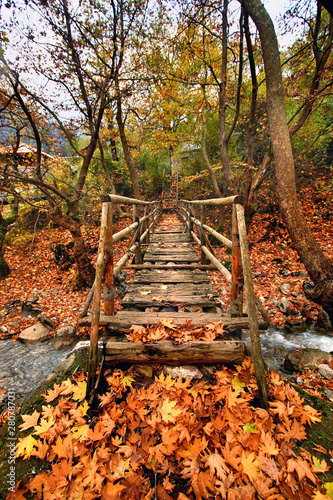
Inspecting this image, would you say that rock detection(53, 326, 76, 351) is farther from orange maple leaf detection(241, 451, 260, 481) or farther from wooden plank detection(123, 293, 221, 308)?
orange maple leaf detection(241, 451, 260, 481)

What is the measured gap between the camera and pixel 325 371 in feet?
10.3

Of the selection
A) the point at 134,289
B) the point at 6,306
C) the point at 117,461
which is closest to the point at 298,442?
the point at 117,461

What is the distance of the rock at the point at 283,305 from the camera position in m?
5.29

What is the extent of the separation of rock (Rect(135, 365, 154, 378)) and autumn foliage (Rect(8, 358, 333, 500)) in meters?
0.11

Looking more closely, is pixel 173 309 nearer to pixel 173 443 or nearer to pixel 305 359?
pixel 173 443

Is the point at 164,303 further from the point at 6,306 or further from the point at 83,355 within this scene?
the point at 6,306

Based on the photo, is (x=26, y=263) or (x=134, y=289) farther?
(x=26, y=263)

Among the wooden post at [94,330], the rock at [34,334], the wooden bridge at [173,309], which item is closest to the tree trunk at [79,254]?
the rock at [34,334]

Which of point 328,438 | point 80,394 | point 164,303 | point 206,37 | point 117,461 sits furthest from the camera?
point 206,37

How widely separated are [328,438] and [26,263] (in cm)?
1096

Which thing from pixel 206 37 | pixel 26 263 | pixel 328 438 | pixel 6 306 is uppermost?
pixel 206 37

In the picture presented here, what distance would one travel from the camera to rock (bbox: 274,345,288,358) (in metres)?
4.09

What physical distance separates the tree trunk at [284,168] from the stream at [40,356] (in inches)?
36.4

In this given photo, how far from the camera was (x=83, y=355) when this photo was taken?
6.42 ft
